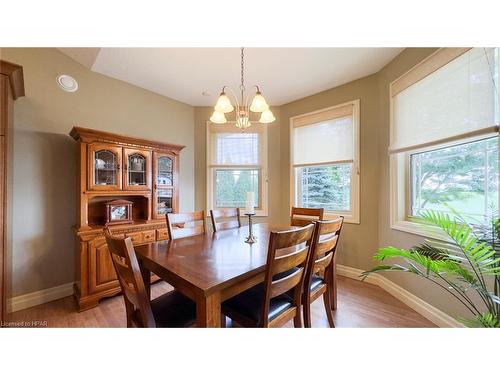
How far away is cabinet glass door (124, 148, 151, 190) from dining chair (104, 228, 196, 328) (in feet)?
4.17

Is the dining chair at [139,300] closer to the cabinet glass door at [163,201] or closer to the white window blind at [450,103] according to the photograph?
the cabinet glass door at [163,201]

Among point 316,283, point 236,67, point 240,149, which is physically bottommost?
point 316,283

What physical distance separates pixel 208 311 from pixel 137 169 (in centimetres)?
200

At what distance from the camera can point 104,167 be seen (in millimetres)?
2070

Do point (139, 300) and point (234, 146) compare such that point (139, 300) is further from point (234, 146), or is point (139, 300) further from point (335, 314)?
point (234, 146)

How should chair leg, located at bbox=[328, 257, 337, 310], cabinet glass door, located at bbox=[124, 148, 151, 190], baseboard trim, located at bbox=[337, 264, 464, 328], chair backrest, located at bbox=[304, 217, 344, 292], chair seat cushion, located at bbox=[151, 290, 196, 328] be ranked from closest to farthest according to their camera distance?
chair seat cushion, located at bbox=[151, 290, 196, 328] → chair backrest, located at bbox=[304, 217, 344, 292] → baseboard trim, located at bbox=[337, 264, 464, 328] → chair leg, located at bbox=[328, 257, 337, 310] → cabinet glass door, located at bbox=[124, 148, 151, 190]

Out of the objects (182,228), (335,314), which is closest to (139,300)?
(182,228)

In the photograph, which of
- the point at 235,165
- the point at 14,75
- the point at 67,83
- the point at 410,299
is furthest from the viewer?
the point at 235,165

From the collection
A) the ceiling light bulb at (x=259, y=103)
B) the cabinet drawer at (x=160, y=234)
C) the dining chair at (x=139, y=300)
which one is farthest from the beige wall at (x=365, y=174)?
the cabinet drawer at (x=160, y=234)

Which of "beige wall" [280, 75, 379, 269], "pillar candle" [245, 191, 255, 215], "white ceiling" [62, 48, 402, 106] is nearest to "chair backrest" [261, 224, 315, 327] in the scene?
"pillar candle" [245, 191, 255, 215]

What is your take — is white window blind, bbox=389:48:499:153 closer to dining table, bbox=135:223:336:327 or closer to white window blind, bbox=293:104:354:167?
white window blind, bbox=293:104:354:167

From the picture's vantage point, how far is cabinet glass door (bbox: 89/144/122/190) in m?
1.96
